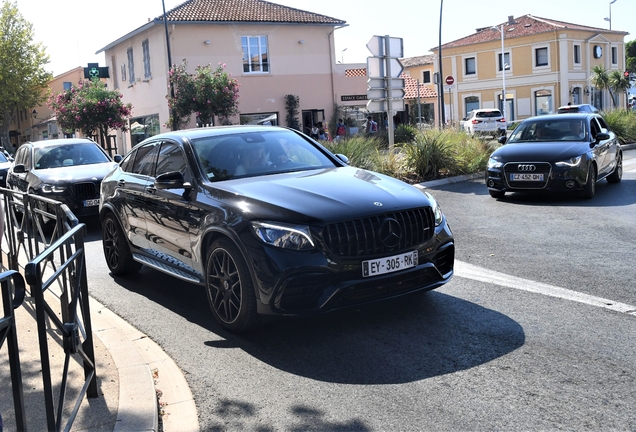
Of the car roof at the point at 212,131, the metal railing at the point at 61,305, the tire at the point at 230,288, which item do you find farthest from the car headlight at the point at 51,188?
the tire at the point at 230,288

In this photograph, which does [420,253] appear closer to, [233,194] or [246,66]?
[233,194]

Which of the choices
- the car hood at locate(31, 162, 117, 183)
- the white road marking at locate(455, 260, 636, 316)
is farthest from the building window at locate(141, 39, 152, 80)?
the white road marking at locate(455, 260, 636, 316)

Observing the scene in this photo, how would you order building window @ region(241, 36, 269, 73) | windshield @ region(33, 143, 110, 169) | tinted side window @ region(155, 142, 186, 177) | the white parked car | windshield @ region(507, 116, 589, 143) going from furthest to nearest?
the white parked car < building window @ region(241, 36, 269, 73) < windshield @ region(33, 143, 110, 169) < windshield @ region(507, 116, 589, 143) < tinted side window @ region(155, 142, 186, 177)

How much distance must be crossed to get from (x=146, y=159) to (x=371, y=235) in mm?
3243

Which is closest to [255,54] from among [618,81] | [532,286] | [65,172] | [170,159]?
[65,172]

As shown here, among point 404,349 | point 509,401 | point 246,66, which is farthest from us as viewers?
point 246,66

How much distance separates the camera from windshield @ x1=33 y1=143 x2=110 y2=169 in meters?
13.4

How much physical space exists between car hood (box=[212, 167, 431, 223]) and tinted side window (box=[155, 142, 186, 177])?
0.71m

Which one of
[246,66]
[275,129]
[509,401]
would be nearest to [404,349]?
[509,401]

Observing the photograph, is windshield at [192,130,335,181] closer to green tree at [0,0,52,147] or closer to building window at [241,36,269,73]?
building window at [241,36,269,73]

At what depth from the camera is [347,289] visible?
5039 millimetres

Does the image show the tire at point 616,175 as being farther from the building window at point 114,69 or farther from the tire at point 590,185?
the building window at point 114,69

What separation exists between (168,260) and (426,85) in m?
63.1

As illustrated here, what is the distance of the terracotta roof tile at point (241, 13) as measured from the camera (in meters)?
35.2
